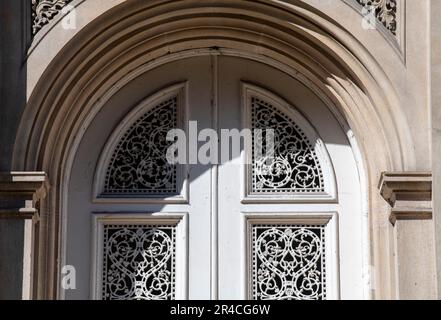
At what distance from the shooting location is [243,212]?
11.8 m

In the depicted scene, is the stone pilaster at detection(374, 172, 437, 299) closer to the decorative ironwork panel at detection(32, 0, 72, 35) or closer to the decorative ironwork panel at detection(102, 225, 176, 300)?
the decorative ironwork panel at detection(102, 225, 176, 300)

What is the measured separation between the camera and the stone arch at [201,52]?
36.4 feet

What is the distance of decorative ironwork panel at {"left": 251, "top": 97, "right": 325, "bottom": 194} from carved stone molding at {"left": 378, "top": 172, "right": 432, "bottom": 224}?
41.6 inches

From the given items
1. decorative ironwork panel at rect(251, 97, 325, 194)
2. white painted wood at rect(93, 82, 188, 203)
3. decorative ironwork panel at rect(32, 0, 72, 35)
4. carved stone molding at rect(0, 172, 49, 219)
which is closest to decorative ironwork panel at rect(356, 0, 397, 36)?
decorative ironwork panel at rect(251, 97, 325, 194)

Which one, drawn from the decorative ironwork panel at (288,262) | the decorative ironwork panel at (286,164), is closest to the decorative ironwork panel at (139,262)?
the decorative ironwork panel at (288,262)

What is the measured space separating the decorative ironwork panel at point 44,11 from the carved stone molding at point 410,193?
2999 millimetres

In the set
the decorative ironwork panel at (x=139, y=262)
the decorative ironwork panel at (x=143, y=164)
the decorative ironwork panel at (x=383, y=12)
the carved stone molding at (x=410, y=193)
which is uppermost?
the decorative ironwork panel at (x=383, y=12)

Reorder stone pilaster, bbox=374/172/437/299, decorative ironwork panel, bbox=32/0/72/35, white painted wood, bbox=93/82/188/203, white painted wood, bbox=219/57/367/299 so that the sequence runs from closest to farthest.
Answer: stone pilaster, bbox=374/172/437/299 → decorative ironwork panel, bbox=32/0/72/35 → white painted wood, bbox=219/57/367/299 → white painted wood, bbox=93/82/188/203

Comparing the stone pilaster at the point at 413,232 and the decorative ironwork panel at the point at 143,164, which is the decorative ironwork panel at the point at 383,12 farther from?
the decorative ironwork panel at the point at 143,164

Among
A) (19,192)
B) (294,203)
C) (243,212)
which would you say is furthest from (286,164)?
(19,192)

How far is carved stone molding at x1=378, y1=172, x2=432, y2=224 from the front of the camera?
10828 mm

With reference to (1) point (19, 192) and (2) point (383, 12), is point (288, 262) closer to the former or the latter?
(2) point (383, 12)

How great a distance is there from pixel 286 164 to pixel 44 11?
245 cm
